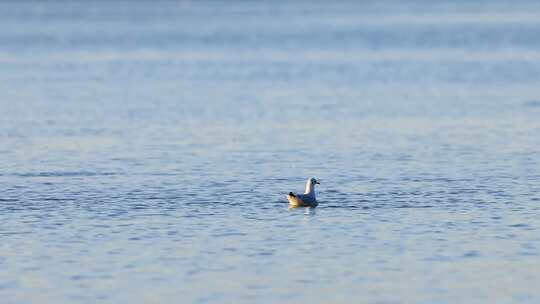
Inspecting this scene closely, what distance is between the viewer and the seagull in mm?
30906

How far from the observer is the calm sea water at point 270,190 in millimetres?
24203

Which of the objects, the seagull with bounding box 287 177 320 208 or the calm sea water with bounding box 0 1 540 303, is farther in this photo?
the seagull with bounding box 287 177 320 208

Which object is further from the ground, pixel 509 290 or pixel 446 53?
pixel 446 53

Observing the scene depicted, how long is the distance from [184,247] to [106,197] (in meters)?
6.50

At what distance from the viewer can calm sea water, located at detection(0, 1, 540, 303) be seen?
79.4ft

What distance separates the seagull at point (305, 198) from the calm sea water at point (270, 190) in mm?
276

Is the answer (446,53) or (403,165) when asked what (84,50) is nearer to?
(446,53)

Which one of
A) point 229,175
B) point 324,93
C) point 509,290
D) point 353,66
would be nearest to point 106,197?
point 229,175

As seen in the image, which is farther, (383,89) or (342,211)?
(383,89)

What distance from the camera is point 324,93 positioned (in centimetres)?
6606

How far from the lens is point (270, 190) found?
112 ft

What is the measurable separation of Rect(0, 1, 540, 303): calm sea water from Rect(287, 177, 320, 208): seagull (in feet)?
0.91

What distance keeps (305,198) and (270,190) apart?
327 cm

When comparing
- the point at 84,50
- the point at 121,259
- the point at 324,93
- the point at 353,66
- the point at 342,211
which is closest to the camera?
the point at 121,259
